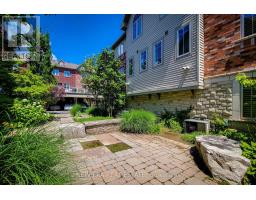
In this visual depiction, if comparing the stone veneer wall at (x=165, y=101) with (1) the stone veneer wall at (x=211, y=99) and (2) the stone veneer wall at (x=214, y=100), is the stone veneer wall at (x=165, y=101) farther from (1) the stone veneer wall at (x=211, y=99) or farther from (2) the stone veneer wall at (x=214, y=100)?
(2) the stone veneer wall at (x=214, y=100)

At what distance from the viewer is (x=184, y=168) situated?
3.12 m

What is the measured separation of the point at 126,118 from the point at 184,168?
3.81m

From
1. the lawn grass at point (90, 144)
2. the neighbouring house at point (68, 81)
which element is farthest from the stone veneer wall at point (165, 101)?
the neighbouring house at point (68, 81)

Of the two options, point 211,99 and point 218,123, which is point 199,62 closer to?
point 211,99

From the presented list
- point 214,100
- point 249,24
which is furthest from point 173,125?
point 249,24

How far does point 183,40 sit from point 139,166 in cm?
658

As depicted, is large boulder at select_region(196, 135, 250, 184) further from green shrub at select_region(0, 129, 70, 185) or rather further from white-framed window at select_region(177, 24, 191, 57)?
white-framed window at select_region(177, 24, 191, 57)

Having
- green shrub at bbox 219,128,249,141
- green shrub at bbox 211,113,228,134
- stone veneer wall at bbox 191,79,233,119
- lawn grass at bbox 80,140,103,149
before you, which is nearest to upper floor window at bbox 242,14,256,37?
stone veneer wall at bbox 191,79,233,119

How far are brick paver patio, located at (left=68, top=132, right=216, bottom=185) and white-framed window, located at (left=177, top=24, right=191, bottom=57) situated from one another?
15.8 ft

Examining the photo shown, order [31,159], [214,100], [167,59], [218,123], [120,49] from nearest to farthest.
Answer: [31,159], [218,123], [214,100], [167,59], [120,49]

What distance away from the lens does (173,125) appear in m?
6.98
